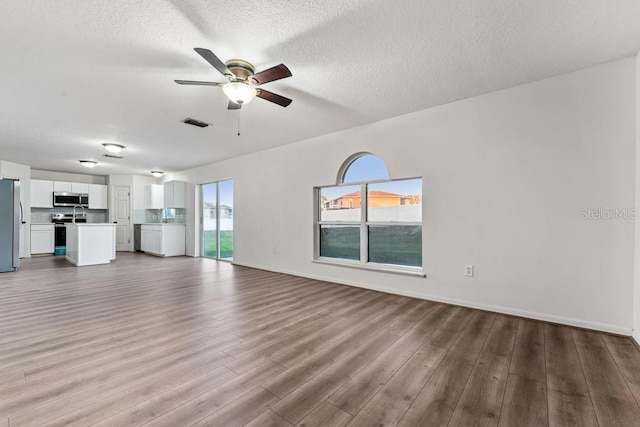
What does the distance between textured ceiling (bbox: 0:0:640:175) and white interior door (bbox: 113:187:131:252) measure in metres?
5.54

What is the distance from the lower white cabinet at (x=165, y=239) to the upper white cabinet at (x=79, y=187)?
89.1 inches

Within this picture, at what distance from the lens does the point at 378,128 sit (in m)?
4.14

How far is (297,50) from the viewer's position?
2.39 m

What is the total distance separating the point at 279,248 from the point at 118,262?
4399 millimetres

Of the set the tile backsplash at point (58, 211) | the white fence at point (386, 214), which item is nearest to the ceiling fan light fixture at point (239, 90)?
the white fence at point (386, 214)

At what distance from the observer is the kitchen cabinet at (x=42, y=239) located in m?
7.79

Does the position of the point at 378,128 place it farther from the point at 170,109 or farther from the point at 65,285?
the point at 65,285

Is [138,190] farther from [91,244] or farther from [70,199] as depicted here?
[91,244]

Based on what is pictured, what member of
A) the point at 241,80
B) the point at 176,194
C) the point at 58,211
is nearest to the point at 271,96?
the point at 241,80

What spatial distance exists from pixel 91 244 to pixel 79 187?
3428mm

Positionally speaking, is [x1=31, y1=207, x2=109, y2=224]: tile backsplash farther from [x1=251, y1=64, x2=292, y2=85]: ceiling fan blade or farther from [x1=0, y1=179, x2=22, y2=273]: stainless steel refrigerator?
[x1=251, y1=64, x2=292, y2=85]: ceiling fan blade

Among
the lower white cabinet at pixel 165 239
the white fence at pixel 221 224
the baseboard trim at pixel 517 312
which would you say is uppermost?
the white fence at pixel 221 224

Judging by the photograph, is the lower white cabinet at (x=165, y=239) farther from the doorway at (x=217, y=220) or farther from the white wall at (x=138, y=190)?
the white wall at (x=138, y=190)

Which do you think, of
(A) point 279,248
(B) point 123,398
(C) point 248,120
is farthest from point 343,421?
(A) point 279,248
